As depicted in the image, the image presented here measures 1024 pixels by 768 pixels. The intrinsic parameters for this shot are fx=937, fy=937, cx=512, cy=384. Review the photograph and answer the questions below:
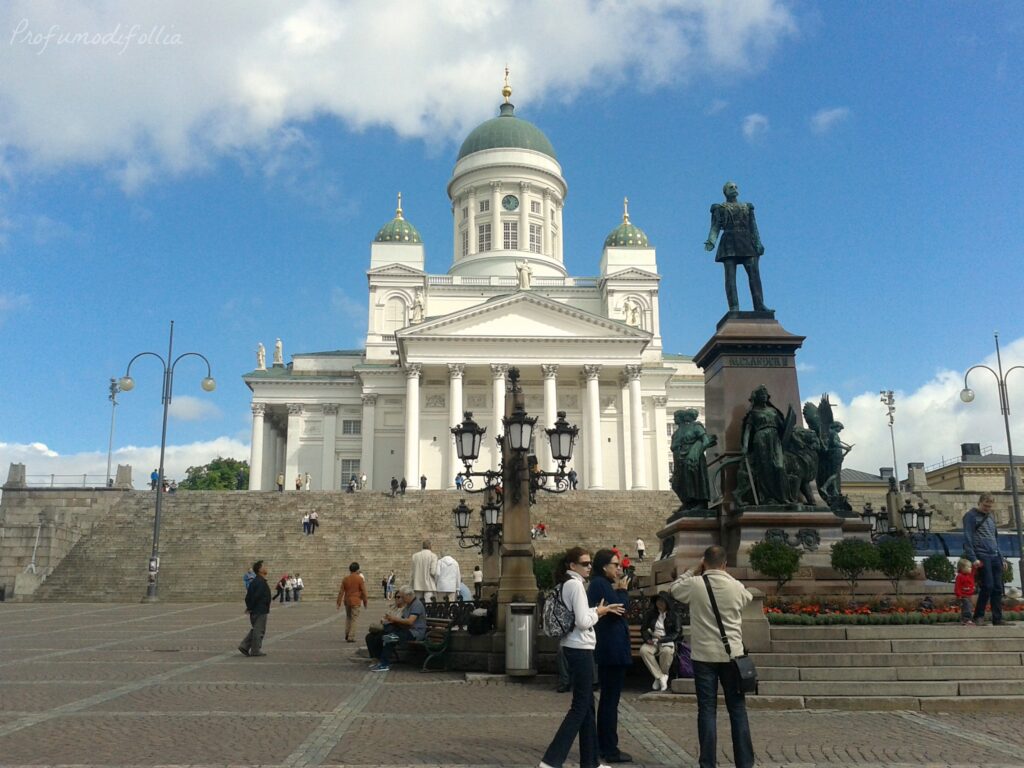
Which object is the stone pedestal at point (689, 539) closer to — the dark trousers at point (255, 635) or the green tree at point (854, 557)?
the green tree at point (854, 557)

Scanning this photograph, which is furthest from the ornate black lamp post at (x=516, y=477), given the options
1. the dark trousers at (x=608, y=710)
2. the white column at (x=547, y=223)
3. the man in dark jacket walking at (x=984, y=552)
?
the white column at (x=547, y=223)

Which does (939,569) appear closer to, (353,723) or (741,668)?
(741,668)

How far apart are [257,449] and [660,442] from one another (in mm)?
27379

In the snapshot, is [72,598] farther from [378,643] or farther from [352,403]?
[352,403]

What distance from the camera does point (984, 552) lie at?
1211cm

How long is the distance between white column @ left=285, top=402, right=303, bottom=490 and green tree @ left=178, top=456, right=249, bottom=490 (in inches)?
1445

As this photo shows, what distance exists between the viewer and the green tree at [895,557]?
39.5 ft

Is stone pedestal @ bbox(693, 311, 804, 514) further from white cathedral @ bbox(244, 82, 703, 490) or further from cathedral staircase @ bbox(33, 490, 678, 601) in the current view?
white cathedral @ bbox(244, 82, 703, 490)

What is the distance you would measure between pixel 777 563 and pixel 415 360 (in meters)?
47.8

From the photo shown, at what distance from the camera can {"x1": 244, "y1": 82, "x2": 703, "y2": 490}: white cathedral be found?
58.5 meters

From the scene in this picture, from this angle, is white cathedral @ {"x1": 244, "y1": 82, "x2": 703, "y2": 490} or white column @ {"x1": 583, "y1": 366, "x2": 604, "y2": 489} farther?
white cathedral @ {"x1": 244, "y1": 82, "x2": 703, "y2": 490}

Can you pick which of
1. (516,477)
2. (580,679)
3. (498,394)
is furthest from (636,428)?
(580,679)

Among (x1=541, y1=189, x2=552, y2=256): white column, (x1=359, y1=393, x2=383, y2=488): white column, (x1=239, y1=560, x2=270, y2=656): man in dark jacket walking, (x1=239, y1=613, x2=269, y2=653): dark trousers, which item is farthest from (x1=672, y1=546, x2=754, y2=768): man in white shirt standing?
(x1=541, y1=189, x2=552, y2=256): white column

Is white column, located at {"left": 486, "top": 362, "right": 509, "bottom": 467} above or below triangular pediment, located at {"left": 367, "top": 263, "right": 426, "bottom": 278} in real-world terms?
below
